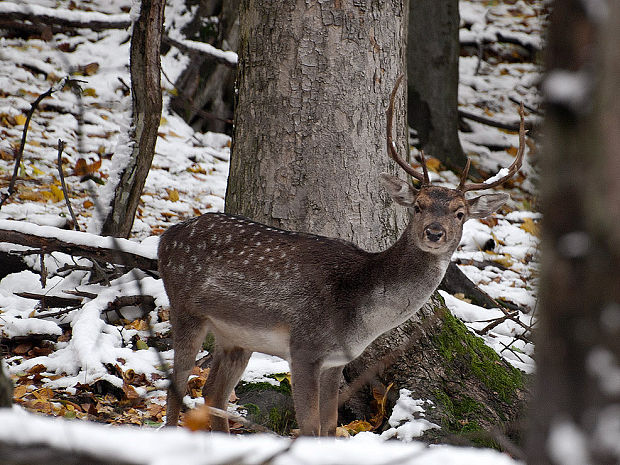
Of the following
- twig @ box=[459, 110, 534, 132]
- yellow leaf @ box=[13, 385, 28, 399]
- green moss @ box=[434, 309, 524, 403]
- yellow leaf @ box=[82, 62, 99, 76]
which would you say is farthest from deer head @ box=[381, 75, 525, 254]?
yellow leaf @ box=[82, 62, 99, 76]

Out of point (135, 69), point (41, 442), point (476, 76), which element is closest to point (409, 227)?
point (135, 69)

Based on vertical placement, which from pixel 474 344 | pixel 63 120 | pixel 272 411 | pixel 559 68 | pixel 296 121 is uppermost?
pixel 559 68

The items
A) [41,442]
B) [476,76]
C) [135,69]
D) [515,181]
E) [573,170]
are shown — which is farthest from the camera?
[476,76]

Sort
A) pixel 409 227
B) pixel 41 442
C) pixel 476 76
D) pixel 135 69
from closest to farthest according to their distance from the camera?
Result: pixel 41 442, pixel 409 227, pixel 135 69, pixel 476 76

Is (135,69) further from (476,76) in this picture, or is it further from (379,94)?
(476,76)

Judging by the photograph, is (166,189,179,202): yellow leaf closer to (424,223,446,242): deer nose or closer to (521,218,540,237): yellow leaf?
(521,218,540,237): yellow leaf

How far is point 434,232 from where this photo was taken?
446 centimetres

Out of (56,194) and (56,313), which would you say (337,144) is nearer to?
(56,313)

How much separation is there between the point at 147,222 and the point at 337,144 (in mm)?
3217

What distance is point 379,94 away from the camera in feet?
17.4

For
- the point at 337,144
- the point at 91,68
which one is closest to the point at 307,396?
the point at 337,144

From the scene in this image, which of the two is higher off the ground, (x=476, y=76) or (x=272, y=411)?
(x=476, y=76)

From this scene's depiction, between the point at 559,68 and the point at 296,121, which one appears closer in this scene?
the point at 559,68

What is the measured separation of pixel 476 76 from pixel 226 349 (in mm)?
10659
